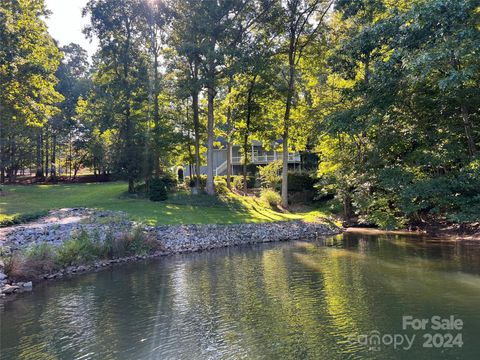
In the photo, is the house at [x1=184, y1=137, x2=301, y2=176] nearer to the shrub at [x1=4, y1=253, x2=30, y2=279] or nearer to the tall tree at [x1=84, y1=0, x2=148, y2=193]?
the tall tree at [x1=84, y1=0, x2=148, y2=193]

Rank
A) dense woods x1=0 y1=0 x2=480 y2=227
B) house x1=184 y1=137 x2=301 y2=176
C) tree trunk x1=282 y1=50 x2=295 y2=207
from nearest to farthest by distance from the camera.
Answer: dense woods x1=0 y1=0 x2=480 y2=227
tree trunk x1=282 y1=50 x2=295 y2=207
house x1=184 y1=137 x2=301 y2=176

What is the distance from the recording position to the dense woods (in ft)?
46.4

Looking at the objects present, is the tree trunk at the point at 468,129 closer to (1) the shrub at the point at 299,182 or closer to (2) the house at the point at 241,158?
(1) the shrub at the point at 299,182

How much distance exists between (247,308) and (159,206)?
1476 cm

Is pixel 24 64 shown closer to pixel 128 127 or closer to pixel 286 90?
pixel 128 127

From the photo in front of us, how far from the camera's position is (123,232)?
54.1ft

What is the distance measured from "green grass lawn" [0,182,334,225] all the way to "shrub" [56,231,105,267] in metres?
3.71

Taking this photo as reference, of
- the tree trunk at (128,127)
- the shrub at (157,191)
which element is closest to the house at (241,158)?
the tree trunk at (128,127)

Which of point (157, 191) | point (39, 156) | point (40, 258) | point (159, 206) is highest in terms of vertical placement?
point (39, 156)

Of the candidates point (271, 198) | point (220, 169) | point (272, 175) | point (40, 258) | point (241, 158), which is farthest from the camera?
point (220, 169)

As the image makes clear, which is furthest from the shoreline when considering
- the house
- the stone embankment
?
the house

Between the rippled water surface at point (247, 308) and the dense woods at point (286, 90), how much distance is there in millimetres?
4599

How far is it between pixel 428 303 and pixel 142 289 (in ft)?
25.1

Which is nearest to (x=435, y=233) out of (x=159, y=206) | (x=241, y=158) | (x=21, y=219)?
(x=159, y=206)
